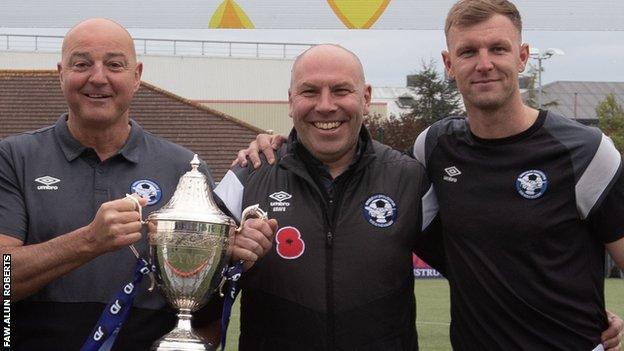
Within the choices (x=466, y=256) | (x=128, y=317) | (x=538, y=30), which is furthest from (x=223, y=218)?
(x=538, y=30)

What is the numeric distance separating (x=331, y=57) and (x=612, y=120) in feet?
139

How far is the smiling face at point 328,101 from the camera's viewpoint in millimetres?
4090

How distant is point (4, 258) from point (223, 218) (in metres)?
0.77

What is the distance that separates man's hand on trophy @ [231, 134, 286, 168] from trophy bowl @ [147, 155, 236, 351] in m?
0.49


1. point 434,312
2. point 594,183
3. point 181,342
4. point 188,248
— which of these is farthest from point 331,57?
point 434,312

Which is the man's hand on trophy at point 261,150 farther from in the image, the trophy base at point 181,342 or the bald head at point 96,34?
the trophy base at point 181,342

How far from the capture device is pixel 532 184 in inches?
161

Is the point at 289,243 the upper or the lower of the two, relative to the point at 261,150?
lower

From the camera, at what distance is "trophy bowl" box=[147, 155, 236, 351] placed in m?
3.66

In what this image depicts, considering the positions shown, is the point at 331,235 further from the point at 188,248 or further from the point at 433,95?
the point at 433,95

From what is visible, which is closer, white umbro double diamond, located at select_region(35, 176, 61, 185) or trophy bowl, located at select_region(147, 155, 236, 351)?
trophy bowl, located at select_region(147, 155, 236, 351)

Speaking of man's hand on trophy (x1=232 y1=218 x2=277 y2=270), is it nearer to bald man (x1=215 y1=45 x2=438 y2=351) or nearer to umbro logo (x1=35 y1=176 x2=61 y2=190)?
bald man (x1=215 y1=45 x2=438 y2=351)

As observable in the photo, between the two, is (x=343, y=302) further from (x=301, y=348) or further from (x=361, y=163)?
(x=361, y=163)

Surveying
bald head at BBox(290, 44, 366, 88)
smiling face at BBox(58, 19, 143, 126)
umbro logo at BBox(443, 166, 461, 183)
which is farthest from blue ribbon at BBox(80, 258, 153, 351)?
umbro logo at BBox(443, 166, 461, 183)
